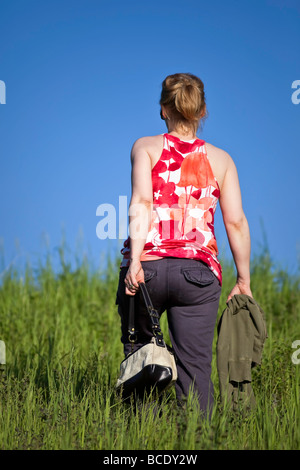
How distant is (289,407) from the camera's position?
157 inches

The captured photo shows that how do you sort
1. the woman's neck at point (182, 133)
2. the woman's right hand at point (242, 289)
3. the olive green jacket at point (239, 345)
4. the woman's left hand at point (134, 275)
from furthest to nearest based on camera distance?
1. the woman's right hand at point (242, 289)
2. the olive green jacket at point (239, 345)
3. the woman's neck at point (182, 133)
4. the woman's left hand at point (134, 275)

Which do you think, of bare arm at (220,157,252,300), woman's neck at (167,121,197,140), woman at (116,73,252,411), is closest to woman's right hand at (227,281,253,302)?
bare arm at (220,157,252,300)

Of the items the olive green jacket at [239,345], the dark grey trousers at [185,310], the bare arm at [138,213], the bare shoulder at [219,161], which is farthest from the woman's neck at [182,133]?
the olive green jacket at [239,345]

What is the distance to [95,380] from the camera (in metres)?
5.05

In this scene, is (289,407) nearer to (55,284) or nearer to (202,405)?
(202,405)

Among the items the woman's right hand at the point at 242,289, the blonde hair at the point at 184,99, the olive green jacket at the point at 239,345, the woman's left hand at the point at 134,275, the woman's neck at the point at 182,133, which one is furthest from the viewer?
the woman's right hand at the point at 242,289

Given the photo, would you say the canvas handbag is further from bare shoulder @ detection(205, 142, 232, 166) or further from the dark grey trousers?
bare shoulder @ detection(205, 142, 232, 166)

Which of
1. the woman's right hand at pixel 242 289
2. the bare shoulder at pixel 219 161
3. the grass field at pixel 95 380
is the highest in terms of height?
the bare shoulder at pixel 219 161

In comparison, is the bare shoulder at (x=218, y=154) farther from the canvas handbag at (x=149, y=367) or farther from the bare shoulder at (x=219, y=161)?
the canvas handbag at (x=149, y=367)

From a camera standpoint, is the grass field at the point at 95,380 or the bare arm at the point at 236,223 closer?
the grass field at the point at 95,380

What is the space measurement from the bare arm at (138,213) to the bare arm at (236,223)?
561mm

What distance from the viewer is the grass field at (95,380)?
132 inches

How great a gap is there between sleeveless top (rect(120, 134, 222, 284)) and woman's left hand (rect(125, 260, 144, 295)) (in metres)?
0.10

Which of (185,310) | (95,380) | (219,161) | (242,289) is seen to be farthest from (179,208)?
(95,380)
